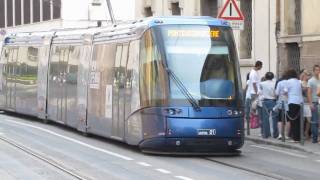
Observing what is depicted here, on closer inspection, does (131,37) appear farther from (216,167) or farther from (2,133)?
(2,133)

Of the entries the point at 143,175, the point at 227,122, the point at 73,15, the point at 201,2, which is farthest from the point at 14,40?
the point at 73,15

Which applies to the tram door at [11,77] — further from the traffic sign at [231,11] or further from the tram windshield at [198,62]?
the tram windshield at [198,62]

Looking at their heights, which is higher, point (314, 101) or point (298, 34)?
point (298, 34)

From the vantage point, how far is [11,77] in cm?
2852

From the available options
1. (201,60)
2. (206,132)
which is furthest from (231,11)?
(206,132)

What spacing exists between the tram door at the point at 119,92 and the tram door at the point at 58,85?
16.1 ft

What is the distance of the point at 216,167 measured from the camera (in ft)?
45.7

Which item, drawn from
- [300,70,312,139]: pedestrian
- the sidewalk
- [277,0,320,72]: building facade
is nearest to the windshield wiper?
the sidewalk

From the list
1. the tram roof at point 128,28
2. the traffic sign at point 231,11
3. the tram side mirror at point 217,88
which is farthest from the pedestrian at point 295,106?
the tram side mirror at point 217,88

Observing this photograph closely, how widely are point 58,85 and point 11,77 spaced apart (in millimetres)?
5861

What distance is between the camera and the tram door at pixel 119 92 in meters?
17.0

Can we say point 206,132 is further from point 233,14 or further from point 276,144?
point 233,14

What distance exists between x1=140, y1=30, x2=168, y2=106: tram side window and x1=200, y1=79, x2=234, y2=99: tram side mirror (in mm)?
807

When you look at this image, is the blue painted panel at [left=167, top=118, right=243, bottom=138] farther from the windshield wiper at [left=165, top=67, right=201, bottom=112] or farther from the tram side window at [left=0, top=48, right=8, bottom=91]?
the tram side window at [left=0, top=48, right=8, bottom=91]
